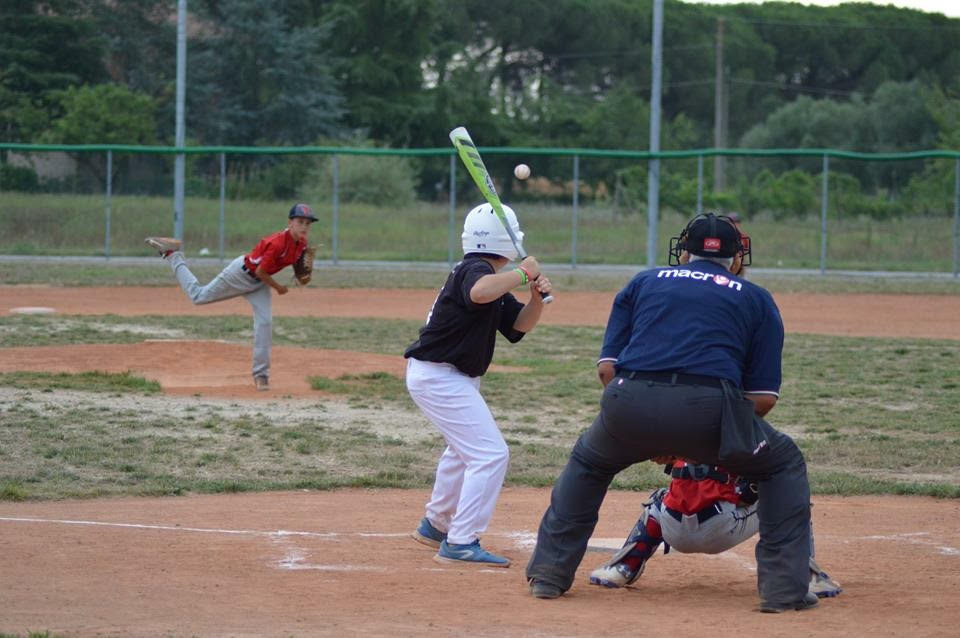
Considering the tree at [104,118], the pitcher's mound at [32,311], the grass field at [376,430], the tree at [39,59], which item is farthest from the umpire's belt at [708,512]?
the tree at [39,59]

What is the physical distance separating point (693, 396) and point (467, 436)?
4.92 ft

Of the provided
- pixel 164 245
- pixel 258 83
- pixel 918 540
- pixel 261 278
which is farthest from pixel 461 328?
pixel 258 83

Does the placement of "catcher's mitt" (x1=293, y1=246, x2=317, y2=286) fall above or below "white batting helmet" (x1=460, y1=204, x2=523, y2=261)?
below

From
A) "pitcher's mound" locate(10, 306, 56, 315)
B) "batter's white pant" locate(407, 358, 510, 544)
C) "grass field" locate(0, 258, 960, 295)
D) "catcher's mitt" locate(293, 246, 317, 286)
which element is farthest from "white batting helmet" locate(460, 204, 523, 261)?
"grass field" locate(0, 258, 960, 295)

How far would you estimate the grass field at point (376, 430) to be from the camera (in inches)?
348

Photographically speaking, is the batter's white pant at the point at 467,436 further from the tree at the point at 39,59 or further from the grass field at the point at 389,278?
the tree at the point at 39,59

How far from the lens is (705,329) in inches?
213

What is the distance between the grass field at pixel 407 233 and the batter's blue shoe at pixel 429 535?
2068 centimetres

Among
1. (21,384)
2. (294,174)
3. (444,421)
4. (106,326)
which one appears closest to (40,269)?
(294,174)

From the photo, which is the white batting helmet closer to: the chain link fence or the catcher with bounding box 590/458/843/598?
the catcher with bounding box 590/458/843/598

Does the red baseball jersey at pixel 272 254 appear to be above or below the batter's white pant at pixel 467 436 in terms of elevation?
above

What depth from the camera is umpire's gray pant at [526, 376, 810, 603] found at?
5.36 metres

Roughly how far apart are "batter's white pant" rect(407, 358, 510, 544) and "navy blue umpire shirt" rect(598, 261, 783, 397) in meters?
1.11

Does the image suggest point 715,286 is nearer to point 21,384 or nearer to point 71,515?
point 71,515
